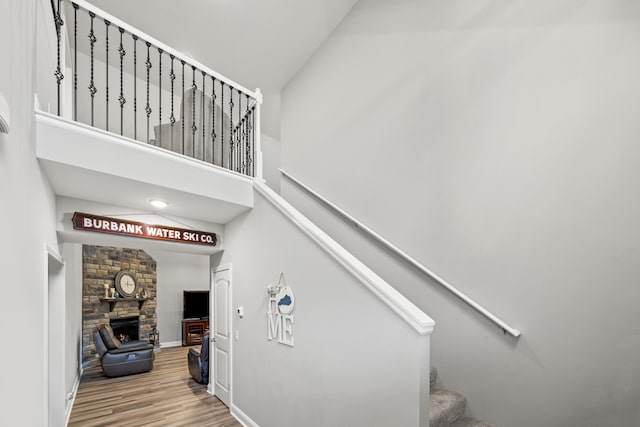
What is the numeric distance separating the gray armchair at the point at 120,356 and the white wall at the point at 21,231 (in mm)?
3904

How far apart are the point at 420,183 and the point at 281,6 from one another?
333 cm

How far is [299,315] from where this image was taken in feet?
9.57

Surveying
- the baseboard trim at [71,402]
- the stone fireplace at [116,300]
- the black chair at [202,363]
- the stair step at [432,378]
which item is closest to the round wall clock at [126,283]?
the stone fireplace at [116,300]

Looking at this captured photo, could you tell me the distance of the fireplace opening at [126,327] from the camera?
24.3ft

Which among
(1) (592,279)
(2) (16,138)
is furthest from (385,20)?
(2) (16,138)

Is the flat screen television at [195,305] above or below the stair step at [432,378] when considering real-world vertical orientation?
below

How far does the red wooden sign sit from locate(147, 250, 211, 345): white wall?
5182mm

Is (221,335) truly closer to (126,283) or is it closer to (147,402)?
(147,402)

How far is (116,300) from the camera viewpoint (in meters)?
7.34

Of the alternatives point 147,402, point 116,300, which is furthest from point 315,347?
point 116,300

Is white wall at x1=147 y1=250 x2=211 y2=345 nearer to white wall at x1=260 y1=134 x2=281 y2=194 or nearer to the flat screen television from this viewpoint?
the flat screen television

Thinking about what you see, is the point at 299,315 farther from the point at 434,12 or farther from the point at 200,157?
the point at 434,12

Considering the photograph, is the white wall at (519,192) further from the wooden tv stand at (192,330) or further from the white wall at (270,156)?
the wooden tv stand at (192,330)

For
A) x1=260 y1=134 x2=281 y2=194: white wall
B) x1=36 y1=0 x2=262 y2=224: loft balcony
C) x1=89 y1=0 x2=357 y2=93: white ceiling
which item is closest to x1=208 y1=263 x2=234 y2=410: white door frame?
x1=36 y1=0 x2=262 y2=224: loft balcony
